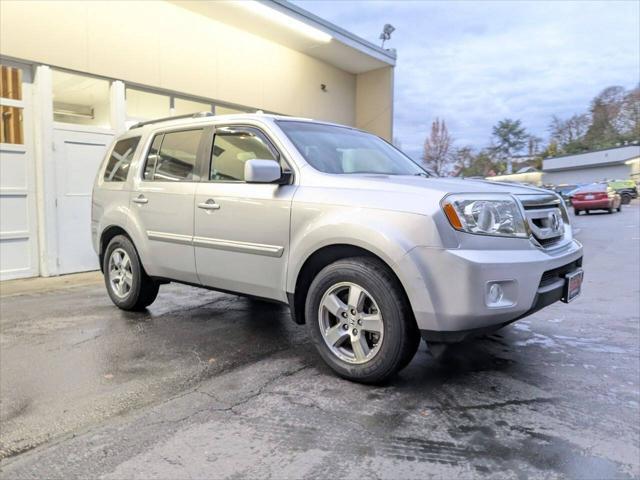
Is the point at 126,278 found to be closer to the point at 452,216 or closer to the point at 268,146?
the point at 268,146

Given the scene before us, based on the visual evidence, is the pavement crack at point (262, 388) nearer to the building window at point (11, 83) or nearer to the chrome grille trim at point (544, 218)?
the chrome grille trim at point (544, 218)

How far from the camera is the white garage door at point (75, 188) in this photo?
27.1ft

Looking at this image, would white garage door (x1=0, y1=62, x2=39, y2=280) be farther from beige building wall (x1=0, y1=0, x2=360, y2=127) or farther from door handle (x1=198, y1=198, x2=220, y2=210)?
door handle (x1=198, y1=198, x2=220, y2=210)

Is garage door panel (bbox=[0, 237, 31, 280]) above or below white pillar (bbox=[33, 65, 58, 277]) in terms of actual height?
below

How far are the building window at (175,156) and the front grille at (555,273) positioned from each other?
9.82 feet

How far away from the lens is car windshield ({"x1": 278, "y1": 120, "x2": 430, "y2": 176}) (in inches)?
156

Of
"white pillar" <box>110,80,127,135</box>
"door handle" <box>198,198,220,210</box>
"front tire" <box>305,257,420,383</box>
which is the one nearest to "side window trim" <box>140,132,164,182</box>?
"door handle" <box>198,198,220,210</box>

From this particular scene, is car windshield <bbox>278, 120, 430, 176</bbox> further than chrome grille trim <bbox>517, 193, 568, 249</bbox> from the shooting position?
Yes

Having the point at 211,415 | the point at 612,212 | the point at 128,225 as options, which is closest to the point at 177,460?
the point at 211,415

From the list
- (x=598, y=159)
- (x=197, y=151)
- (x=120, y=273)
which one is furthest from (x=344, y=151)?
(x=598, y=159)

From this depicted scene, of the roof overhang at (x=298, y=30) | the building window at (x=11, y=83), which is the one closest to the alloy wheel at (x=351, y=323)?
the building window at (x=11, y=83)

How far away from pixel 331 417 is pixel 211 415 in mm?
712

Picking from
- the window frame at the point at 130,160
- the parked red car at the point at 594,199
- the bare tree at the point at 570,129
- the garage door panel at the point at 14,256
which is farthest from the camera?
the bare tree at the point at 570,129

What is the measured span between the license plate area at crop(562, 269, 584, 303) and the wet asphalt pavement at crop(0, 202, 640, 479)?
566 mm
